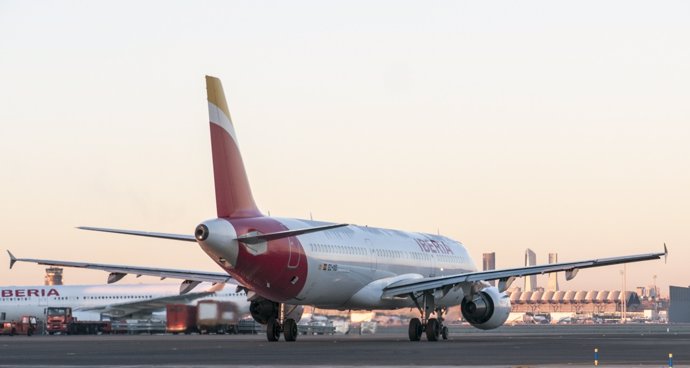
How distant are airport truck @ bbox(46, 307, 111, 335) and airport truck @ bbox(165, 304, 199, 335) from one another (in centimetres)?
694

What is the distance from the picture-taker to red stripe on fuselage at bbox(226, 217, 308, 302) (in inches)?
1633

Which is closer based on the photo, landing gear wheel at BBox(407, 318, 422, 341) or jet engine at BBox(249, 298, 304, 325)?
landing gear wheel at BBox(407, 318, 422, 341)

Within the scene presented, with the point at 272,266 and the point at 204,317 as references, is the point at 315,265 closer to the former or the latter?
the point at 272,266

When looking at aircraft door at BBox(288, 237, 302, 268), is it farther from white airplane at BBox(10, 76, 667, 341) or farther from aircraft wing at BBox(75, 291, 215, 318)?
aircraft wing at BBox(75, 291, 215, 318)

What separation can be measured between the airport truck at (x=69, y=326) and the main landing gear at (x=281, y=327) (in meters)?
32.5

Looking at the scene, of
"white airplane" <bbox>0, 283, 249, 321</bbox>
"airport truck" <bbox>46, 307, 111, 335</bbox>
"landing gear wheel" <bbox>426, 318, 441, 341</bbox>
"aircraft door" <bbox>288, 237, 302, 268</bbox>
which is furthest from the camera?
"white airplane" <bbox>0, 283, 249, 321</bbox>

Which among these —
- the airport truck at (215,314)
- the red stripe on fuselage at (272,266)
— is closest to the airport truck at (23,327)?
the airport truck at (215,314)

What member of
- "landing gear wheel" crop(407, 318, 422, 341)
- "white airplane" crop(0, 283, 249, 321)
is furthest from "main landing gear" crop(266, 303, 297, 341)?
"white airplane" crop(0, 283, 249, 321)

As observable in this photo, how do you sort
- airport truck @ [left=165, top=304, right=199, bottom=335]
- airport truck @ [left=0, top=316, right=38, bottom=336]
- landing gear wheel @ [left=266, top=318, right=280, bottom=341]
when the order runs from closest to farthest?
landing gear wheel @ [left=266, top=318, right=280, bottom=341] < airport truck @ [left=165, top=304, right=199, bottom=335] < airport truck @ [left=0, top=316, right=38, bottom=336]

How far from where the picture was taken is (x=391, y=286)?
164 ft

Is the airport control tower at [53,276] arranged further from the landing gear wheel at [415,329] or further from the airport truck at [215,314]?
the landing gear wheel at [415,329]

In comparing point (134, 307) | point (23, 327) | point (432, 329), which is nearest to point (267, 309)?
point (432, 329)

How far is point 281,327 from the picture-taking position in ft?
158

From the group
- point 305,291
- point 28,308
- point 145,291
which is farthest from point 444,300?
point 28,308
